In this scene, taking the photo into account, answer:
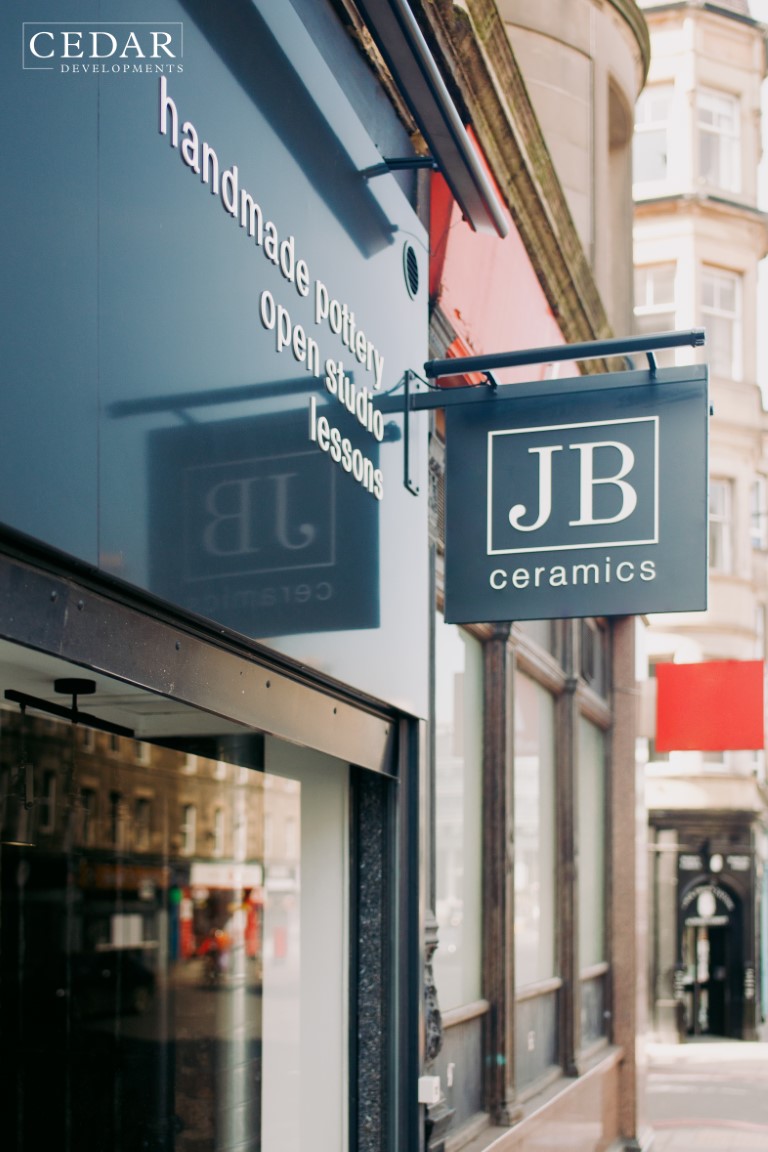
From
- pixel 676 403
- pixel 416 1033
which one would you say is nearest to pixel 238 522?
pixel 676 403

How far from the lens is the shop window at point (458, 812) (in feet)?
25.8

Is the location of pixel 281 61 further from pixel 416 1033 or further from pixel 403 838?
pixel 416 1033

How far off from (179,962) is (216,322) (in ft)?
58.5

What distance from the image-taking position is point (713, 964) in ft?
93.4

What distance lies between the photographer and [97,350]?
137 inches

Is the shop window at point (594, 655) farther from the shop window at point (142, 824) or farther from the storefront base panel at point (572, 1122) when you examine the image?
the shop window at point (142, 824)

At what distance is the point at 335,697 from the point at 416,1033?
5.27ft

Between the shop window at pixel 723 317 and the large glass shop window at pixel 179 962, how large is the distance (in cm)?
1571

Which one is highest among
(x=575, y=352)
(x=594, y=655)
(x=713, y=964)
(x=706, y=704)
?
(x=575, y=352)

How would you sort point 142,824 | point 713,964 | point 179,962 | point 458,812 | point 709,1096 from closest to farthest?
point 458,812 → point 709,1096 → point 142,824 → point 179,962 → point 713,964

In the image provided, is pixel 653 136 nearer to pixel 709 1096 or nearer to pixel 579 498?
pixel 709 1096

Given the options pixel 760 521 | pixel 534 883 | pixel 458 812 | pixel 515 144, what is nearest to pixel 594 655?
pixel 534 883

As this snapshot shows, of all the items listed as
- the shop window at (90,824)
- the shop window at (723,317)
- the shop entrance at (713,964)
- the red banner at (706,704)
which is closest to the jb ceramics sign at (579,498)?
the red banner at (706,704)

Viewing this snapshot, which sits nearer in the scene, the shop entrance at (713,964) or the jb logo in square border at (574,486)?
the jb logo in square border at (574,486)
